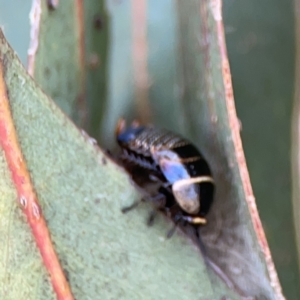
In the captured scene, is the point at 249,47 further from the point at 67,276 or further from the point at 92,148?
the point at 67,276

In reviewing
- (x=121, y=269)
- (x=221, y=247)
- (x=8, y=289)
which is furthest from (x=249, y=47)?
(x=8, y=289)

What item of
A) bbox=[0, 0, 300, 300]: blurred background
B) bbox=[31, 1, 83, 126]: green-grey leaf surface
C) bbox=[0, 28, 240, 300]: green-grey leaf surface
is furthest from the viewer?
A: bbox=[0, 0, 300, 300]: blurred background

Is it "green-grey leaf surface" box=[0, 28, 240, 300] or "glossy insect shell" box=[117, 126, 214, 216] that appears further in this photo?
"glossy insect shell" box=[117, 126, 214, 216]

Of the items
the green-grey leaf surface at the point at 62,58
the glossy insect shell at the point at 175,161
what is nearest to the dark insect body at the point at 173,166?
the glossy insect shell at the point at 175,161

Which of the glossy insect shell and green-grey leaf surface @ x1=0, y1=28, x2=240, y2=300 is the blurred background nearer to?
the glossy insect shell

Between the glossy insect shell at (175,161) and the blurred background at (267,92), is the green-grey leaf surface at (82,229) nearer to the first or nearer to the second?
the glossy insect shell at (175,161)

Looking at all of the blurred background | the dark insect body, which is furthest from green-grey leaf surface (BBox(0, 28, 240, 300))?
the blurred background

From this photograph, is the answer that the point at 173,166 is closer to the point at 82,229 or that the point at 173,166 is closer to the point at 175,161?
the point at 175,161
